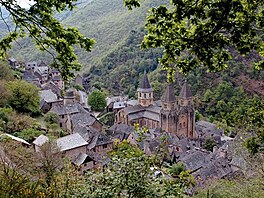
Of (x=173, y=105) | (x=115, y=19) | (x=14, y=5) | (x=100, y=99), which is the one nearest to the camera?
(x=14, y=5)

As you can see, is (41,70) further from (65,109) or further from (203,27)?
(203,27)

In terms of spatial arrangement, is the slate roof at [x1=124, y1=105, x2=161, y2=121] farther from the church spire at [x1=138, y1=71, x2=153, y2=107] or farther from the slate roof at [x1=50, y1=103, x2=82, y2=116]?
the slate roof at [x1=50, y1=103, x2=82, y2=116]

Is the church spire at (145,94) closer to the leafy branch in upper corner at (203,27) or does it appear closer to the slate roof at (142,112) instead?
the slate roof at (142,112)

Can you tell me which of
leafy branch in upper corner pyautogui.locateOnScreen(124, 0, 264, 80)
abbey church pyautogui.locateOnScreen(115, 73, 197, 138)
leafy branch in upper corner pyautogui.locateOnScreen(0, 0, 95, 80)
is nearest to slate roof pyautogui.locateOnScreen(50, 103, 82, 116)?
abbey church pyautogui.locateOnScreen(115, 73, 197, 138)

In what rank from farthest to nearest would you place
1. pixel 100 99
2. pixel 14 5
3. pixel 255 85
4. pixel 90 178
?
pixel 255 85, pixel 100 99, pixel 90 178, pixel 14 5

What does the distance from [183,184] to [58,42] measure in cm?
355

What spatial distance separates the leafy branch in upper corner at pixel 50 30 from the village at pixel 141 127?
905 cm

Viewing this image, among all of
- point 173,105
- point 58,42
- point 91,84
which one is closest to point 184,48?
point 58,42

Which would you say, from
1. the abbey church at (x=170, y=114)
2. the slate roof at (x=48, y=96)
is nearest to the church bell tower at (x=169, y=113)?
the abbey church at (x=170, y=114)

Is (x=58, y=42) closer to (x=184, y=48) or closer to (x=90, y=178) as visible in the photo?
(x=184, y=48)

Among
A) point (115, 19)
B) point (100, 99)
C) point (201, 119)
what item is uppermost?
point (115, 19)

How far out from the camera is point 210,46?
469cm

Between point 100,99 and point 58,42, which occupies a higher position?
point 58,42

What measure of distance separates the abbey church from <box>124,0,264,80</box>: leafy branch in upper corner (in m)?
28.2
